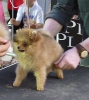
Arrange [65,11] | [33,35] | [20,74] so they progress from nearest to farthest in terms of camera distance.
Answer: [33,35], [20,74], [65,11]

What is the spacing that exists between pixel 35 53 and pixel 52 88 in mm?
135

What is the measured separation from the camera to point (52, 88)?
942 millimetres

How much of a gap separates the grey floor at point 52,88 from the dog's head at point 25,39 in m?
0.14

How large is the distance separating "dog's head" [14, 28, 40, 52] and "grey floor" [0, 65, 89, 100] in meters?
0.14

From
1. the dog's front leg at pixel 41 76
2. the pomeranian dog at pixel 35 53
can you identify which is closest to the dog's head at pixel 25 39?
the pomeranian dog at pixel 35 53

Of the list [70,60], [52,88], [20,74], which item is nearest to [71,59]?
[70,60]

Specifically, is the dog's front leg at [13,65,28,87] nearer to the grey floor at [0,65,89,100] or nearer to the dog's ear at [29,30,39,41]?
the grey floor at [0,65,89,100]

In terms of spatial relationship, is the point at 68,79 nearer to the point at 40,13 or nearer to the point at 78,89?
the point at 78,89

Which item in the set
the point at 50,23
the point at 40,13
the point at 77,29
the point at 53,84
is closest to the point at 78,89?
the point at 53,84

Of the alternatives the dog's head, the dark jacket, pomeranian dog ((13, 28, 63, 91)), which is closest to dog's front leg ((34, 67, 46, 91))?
pomeranian dog ((13, 28, 63, 91))

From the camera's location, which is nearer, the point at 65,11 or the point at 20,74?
the point at 20,74

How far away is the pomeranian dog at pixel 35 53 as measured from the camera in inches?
36.3

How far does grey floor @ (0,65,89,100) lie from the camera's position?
84cm

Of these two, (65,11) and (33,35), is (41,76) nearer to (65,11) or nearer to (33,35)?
(33,35)
